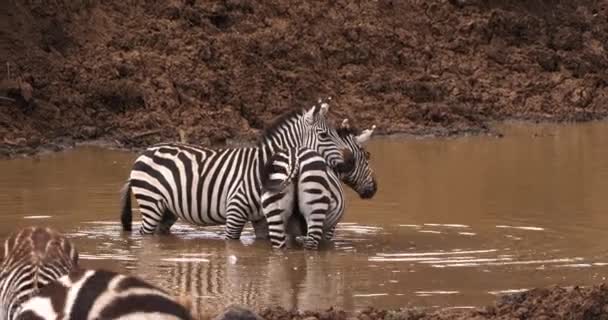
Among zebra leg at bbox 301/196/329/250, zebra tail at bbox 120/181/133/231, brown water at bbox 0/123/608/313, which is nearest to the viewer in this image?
brown water at bbox 0/123/608/313

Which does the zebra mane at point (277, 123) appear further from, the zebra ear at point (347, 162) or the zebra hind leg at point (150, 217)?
the zebra hind leg at point (150, 217)

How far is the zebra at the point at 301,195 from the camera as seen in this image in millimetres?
13148

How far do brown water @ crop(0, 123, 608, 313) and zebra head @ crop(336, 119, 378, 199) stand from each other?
401 millimetres

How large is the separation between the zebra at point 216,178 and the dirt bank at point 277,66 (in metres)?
5.51

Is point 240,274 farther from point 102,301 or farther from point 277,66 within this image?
point 277,66

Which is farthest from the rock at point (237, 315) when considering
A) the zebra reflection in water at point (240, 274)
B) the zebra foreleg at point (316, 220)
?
the zebra foreleg at point (316, 220)

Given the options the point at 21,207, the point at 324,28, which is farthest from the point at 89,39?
the point at 21,207

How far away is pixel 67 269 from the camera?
24.0 feet

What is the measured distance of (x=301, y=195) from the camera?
1317 centimetres

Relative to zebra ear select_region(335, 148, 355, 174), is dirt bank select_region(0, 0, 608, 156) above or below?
above

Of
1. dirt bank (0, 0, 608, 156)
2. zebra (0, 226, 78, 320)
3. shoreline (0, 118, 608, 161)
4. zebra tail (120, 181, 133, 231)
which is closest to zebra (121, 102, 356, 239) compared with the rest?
A: zebra tail (120, 181, 133, 231)

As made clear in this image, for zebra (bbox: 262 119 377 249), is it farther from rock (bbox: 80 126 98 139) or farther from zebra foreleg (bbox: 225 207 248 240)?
rock (bbox: 80 126 98 139)

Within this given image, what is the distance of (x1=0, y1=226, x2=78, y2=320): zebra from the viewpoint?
7223 millimetres

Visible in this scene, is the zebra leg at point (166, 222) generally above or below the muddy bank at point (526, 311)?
above
